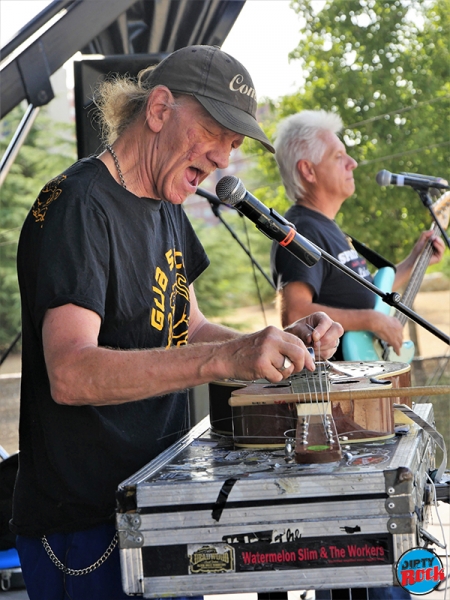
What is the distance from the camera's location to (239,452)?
1819 millimetres

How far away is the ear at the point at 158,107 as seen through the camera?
2.05 meters

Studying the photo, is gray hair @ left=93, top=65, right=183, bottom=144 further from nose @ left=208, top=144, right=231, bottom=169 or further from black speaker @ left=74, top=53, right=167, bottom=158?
black speaker @ left=74, top=53, right=167, bottom=158

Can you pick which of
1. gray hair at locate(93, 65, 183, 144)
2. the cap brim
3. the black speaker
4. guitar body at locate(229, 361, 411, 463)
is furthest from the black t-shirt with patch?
guitar body at locate(229, 361, 411, 463)

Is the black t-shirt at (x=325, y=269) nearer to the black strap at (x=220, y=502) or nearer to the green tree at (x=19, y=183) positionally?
the black strap at (x=220, y=502)

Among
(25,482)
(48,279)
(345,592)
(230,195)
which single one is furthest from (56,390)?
(345,592)

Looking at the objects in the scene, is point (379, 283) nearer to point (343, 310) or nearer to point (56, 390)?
point (343, 310)

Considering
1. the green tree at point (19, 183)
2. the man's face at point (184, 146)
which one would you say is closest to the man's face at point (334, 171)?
the man's face at point (184, 146)

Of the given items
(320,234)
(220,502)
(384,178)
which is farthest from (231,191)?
(384,178)

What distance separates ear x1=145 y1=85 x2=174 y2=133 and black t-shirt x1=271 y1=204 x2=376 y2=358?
157 centimetres

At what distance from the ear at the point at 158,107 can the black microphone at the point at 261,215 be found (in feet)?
0.74

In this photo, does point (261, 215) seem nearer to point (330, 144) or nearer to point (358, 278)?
point (358, 278)

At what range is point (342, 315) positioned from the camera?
144 inches

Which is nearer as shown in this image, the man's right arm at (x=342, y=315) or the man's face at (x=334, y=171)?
the man's right arm at (x=342, y=315)

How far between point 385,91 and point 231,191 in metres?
5.86
